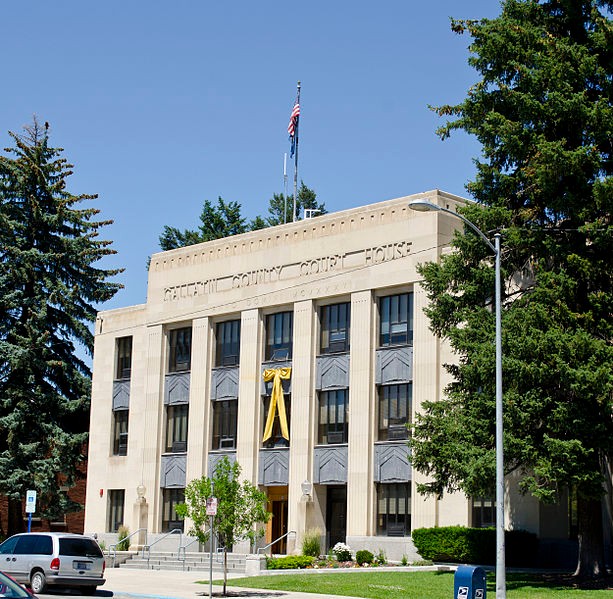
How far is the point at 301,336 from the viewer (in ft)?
142

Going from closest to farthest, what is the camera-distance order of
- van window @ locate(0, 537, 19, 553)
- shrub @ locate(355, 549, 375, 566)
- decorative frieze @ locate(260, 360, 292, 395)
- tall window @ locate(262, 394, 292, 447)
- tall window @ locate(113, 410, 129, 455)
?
van window @ locate(0, 537, 19, 553) → shrub @ locate(355, 549, 375, 566) → tall window @ locate(262, 394, 292, 447) → decorative frieze @ locate(260, 360, 292, 395) → tall window @ locate(113, 410, 129, 455)

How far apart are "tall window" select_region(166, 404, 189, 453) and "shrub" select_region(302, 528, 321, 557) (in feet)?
32.8

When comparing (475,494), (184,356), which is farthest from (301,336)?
(475,494)

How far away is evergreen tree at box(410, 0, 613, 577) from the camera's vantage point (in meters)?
28.0

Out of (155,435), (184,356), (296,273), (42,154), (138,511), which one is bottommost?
(138,511)

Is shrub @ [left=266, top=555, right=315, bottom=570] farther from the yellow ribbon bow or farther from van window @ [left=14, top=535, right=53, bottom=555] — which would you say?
van window @ [left=14, top=535, right=53, bottom=555]

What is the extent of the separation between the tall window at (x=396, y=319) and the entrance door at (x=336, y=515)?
6.33 m

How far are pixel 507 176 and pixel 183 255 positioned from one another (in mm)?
21758

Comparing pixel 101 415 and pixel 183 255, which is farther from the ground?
pixel 183 255

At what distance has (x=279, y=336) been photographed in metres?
45.1

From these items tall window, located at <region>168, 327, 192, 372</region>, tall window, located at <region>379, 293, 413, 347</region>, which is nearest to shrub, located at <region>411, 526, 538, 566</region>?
tall window, located at <region>379, 293, 413, 347</region>

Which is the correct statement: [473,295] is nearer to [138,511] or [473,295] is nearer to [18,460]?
[138,511]

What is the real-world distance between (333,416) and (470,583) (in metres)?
20.7

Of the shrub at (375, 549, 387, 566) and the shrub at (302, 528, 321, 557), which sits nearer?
the shrub at (375, 549, 387, 566)
